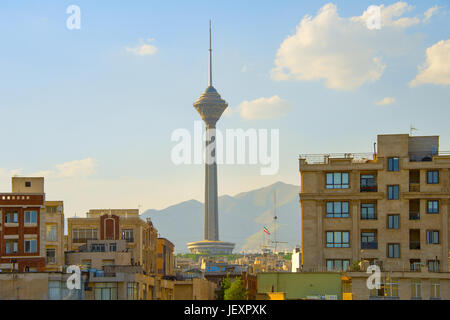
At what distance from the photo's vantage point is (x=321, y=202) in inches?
4336

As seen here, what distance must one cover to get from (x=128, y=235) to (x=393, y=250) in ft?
144

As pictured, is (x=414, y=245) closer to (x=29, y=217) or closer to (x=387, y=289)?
(x=387, y=289)

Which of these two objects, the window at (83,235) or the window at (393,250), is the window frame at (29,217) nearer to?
the window at (83,235)

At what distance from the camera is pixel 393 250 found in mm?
108000

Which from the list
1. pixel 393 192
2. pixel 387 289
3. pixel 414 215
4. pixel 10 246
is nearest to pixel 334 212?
pixel 393 192

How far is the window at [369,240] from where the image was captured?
356 ft

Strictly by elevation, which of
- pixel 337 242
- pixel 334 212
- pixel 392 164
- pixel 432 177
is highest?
pixel 392 164

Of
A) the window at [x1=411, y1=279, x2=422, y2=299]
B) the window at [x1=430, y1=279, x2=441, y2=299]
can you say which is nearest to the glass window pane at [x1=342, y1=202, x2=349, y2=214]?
the window at [x1=411, y1=279, x2=422, y2=299]

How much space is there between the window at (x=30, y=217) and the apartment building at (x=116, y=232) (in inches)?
924

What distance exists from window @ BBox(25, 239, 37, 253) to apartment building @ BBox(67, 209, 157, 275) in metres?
22.9
